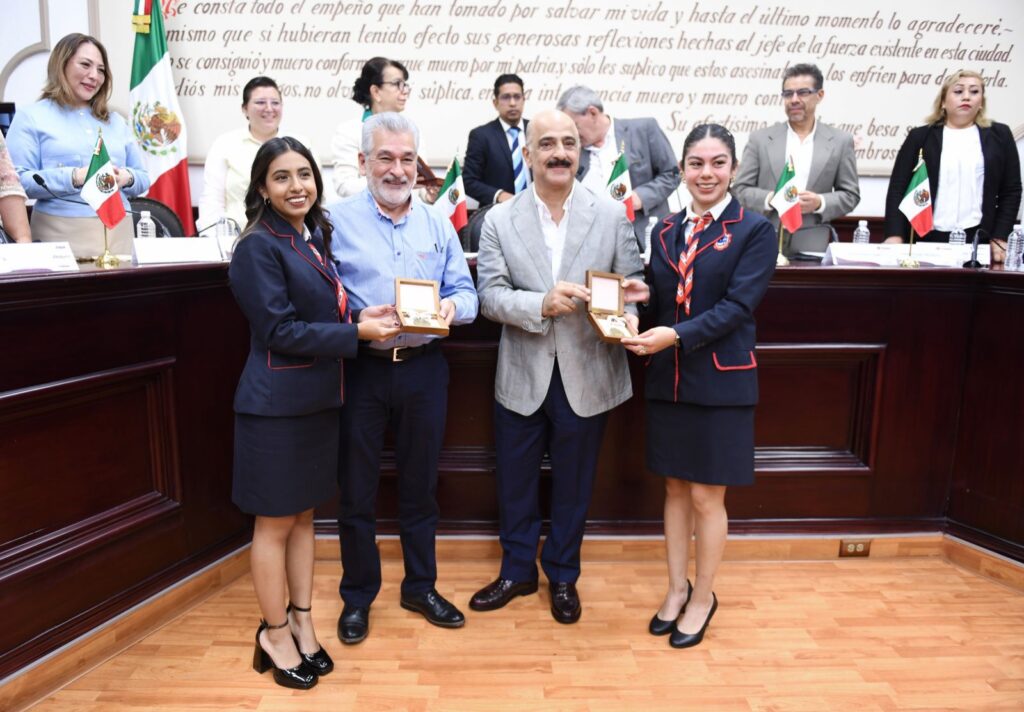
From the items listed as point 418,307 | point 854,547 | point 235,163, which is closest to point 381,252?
point 418,307

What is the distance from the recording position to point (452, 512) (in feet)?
8.68

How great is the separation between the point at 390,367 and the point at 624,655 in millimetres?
1073

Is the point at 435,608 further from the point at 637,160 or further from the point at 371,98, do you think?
the point at 637,160

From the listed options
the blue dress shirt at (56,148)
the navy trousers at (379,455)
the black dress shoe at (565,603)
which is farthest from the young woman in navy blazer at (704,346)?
the blue dress shirt at (56,148)

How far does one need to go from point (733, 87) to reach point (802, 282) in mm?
2696

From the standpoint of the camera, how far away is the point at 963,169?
326cm

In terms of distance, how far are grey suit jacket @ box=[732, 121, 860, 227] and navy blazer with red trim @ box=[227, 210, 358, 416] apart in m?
2.11

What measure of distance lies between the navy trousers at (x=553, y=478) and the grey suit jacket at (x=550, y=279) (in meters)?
0.06

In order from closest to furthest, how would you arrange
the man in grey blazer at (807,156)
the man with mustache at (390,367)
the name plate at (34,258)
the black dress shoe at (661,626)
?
the name plate at (34,258)
the man with mustache at (390,367)
the black dress shoe at (661,626)
the man in grey blazer at (807,156)

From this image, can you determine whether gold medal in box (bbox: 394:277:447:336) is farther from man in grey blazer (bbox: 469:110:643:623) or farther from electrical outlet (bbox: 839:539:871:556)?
electrical outlet (bbox: 839:539:871:556)

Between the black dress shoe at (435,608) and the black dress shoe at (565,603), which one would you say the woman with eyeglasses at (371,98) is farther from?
the black dress shoe at (565,603)

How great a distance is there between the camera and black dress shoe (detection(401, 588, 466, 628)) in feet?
7.26

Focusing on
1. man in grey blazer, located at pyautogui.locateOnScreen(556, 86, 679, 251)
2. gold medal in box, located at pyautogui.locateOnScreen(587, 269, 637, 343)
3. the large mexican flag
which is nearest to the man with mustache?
gold medal in box, located at pyautogui.locateOnScreen(587, 269, 637, 343)

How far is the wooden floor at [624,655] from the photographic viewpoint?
1.88 metres
